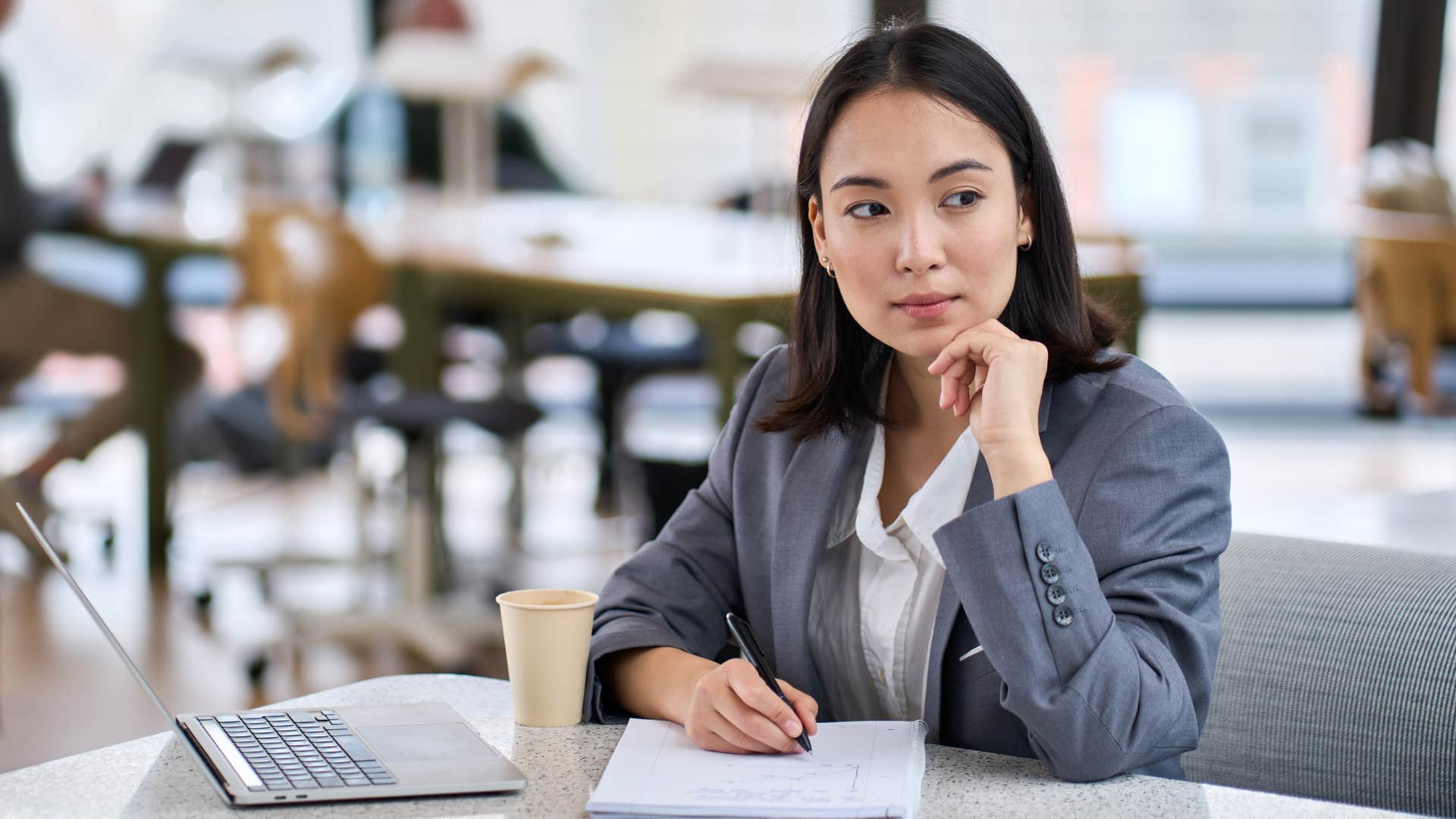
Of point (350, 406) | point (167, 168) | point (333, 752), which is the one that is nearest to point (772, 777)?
point (333, 752)

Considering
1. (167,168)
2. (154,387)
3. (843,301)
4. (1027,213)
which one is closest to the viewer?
(1027,213)

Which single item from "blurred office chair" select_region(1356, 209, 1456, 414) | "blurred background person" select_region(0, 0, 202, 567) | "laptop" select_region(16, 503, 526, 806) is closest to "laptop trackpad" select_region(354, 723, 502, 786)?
"laptop" select_region(16, 503, 526, 806)

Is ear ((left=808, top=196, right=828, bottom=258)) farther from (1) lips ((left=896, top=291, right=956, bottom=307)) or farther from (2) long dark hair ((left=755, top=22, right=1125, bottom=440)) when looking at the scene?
(1) lips ((left=896, top=291, right=956, bottom=307))

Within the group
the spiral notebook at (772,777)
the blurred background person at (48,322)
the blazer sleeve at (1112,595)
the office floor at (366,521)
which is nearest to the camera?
the spiral notebook at (772,777)

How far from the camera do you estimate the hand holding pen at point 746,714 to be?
3.21 feet

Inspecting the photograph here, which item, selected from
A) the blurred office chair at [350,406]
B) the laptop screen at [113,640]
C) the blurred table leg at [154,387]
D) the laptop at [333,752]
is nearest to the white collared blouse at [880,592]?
the laptop at [333,752]

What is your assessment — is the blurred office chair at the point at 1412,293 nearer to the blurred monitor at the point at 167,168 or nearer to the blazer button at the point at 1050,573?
the blurred monitor at the point at 167,168

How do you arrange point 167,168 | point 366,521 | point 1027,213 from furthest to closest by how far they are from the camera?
point 167,168, point 366,521, point 1027,213

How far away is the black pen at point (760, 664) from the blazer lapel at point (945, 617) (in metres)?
0.14

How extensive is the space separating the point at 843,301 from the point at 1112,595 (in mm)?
403

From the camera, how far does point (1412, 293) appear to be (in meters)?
5.41

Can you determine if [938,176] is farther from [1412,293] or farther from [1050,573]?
[1412,293]

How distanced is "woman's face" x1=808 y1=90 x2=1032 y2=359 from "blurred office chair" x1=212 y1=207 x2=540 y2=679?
2169 millimetres

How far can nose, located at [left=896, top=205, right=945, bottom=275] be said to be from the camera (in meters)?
1.12
